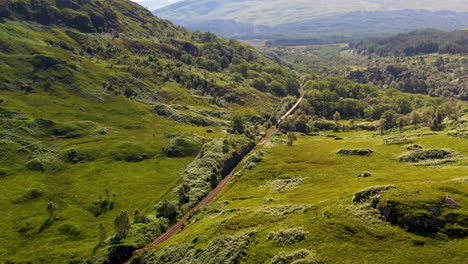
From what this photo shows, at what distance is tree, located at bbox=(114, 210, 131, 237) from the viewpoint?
347ft

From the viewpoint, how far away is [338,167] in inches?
5482

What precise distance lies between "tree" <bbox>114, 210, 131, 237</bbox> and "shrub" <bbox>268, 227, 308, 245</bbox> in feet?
177

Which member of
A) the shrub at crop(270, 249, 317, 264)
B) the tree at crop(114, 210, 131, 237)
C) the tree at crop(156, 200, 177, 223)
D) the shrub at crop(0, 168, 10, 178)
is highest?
the shrub at crop(270, 249, 317, 264)

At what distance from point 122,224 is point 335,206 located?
230 ft

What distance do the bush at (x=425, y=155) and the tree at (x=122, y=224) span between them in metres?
113

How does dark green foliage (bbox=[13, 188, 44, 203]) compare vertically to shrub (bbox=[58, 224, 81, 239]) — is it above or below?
above

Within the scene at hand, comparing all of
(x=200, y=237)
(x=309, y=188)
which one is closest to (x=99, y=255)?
(x=200, y=237)

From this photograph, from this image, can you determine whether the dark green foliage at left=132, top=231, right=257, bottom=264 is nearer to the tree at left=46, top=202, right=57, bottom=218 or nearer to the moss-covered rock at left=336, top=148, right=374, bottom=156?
the tree at left=46, top=202, right=57, bottom=218

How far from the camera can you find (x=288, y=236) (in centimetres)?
7400

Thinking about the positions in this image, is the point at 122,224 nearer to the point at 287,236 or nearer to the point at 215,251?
the point at 215,251

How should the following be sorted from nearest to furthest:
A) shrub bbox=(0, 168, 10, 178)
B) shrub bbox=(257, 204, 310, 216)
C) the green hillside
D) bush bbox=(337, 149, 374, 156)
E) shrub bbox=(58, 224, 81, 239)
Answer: the green hillside, shrub bbox=(257, 204, 310, 216), shrub bbox=(58, 224, 81, 239), shrub bbox=(0, 168, 10, 178), bush bbox=(337, 149, 374, 156)

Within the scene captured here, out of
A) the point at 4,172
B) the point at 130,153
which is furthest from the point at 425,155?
the point at 4,172

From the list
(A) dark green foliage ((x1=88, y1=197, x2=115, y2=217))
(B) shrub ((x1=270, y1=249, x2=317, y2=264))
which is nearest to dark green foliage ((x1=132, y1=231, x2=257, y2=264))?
(B) shrub ((x1=270, y1=249, x2=317, y2=264))

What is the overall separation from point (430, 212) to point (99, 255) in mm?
92588
